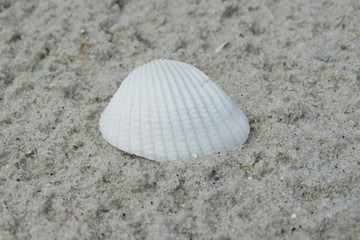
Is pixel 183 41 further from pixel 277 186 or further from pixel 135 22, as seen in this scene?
pixel 277 186

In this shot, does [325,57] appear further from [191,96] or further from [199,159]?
[199,159]

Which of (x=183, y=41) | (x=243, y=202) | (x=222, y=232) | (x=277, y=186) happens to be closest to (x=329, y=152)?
(x=277, y=186)

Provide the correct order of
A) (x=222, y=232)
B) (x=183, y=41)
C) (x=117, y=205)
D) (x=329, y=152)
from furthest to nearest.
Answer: (x=183, y=41) → (x=329, y=152) → (x=117, y=205) → (x=222, y=232)

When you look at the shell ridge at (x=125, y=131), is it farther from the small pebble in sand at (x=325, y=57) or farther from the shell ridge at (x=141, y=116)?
the small pebble in sand at (x=325, y=57)

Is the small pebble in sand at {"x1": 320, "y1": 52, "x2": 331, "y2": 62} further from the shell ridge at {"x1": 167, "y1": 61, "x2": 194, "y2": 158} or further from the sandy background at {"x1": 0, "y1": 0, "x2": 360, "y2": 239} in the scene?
the shell ridge at {"x1": 167, "y1": 61, "x2": 194, "y2": 158}

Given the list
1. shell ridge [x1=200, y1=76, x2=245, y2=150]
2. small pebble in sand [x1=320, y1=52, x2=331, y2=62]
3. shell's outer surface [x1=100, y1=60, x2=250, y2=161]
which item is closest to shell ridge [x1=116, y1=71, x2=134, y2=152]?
shell's outer surface [x1=100, y1=60, x2=250, y2=161]

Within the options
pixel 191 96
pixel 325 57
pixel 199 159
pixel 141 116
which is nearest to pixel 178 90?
pixel 191 96

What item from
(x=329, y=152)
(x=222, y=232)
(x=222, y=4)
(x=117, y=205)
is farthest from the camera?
(x=222, y=4)
